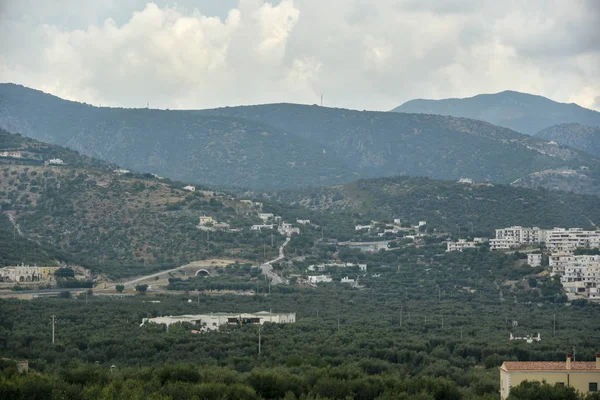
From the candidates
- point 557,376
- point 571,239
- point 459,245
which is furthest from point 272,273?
point 557,376

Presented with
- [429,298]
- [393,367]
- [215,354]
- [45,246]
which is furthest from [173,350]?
[45,246]

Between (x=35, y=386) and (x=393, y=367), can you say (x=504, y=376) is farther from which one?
(x=35, y=386)

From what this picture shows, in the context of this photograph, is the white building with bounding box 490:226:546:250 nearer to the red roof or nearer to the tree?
the tree

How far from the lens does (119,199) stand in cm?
11000

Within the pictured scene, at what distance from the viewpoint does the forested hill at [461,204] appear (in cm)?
12775

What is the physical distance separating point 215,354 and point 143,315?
54.0 feet

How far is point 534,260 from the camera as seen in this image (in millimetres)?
94938

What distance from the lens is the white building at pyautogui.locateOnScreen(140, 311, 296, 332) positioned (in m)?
60.9

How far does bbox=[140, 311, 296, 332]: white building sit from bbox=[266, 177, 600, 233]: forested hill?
5693cm

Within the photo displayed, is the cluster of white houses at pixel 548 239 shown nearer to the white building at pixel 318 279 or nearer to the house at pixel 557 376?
the white building at pixel 318 279

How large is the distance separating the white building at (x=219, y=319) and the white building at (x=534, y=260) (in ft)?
107

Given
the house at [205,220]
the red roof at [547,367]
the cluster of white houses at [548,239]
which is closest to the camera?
the red roof at [547,367]

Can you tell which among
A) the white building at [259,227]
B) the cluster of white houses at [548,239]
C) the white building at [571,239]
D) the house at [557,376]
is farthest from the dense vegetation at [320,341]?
the white building at [259,227]

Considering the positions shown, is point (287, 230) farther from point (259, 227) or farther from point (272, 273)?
point (272, 273)
